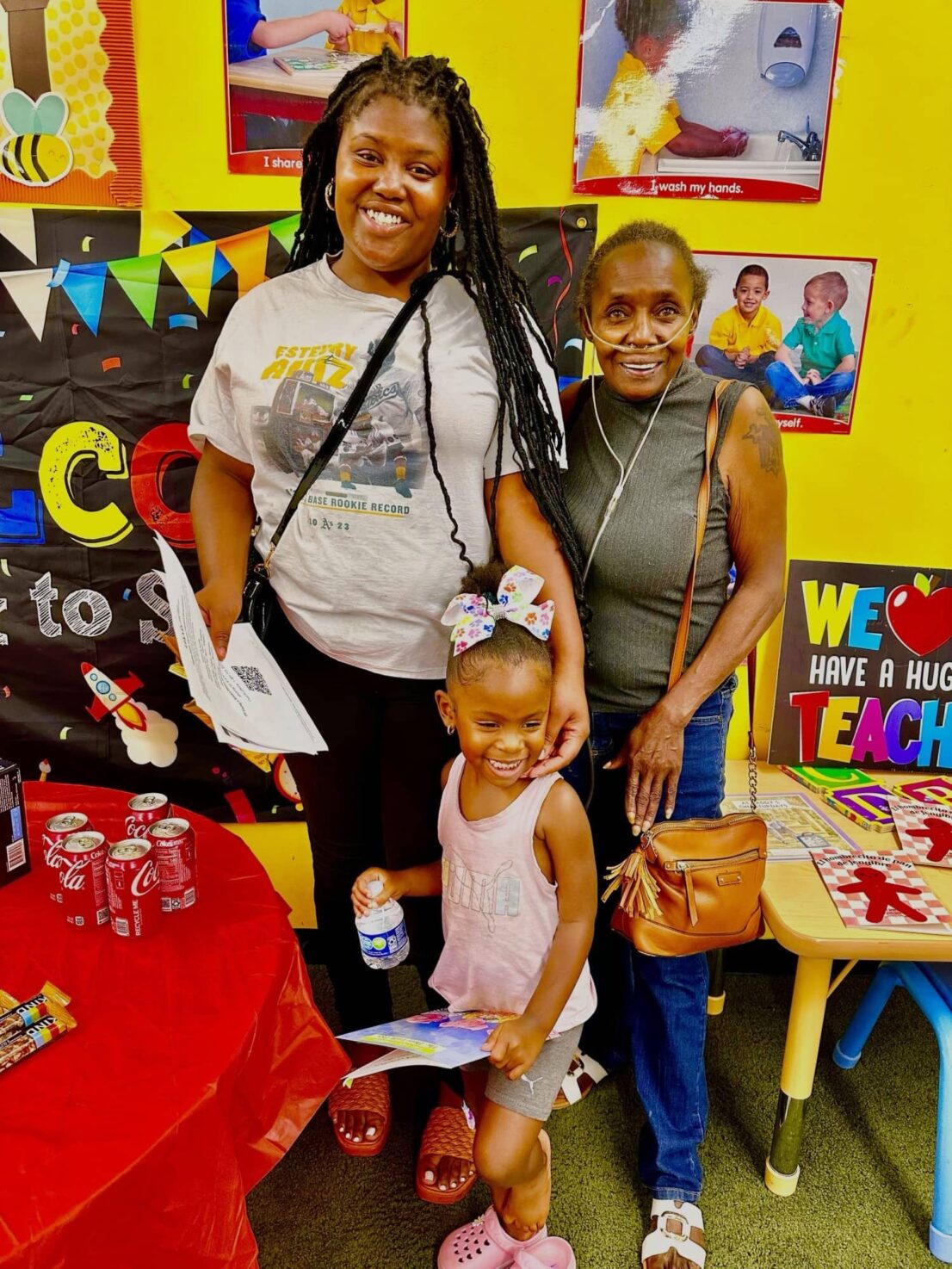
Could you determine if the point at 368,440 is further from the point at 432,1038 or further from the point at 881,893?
the point at 881,893

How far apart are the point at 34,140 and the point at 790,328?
5.11ft

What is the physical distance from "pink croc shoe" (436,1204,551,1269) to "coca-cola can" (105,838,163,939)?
0.78 m

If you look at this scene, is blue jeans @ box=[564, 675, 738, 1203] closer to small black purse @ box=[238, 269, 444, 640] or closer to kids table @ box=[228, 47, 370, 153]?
small black purse @ box=[238, 269, 444, 640]

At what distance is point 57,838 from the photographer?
1.20 metres

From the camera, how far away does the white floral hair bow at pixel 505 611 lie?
1211mm

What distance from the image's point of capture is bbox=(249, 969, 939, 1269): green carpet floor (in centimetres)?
153

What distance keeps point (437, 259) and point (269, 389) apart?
348 mm

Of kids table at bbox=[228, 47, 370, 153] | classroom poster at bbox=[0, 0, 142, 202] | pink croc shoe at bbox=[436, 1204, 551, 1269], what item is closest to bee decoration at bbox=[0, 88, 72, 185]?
classroom poster at bbox=[0, 0, 142, 202]

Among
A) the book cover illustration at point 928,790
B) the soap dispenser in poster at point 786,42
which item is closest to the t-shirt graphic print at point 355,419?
the soap dispenser in poster at point 786,42

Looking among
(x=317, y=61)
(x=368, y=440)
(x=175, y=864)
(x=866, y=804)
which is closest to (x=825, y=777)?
(x=866, y=804)

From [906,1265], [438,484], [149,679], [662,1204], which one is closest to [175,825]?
[438,484]

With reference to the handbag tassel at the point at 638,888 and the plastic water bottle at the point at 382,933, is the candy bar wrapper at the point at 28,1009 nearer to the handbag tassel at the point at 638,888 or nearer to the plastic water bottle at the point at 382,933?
the plastic water bottle at the point at 382,933

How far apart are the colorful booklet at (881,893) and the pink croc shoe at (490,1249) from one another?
0.75 metres

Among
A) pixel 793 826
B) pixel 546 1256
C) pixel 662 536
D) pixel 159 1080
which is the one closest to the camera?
pixel 159 1080
